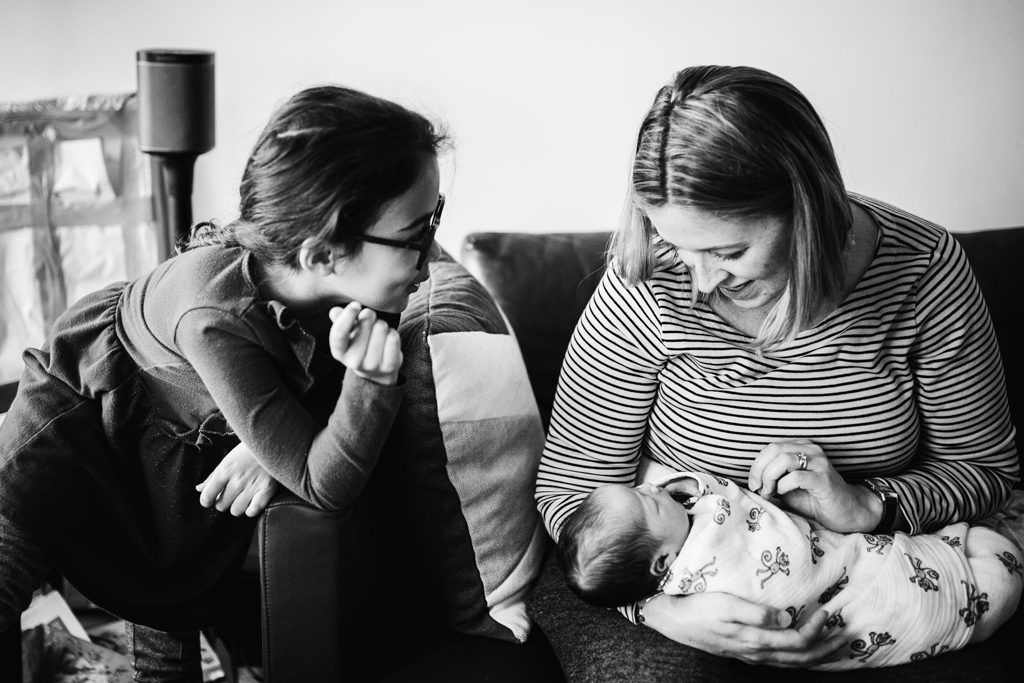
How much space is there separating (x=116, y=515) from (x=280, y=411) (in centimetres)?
36

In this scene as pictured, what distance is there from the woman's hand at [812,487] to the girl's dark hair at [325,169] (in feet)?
2.28

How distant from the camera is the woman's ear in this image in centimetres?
138

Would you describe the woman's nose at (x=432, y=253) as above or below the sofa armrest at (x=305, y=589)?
above

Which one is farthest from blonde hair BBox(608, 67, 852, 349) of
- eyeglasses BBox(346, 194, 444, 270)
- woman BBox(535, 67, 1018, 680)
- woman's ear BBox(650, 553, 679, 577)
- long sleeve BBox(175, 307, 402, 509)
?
long sleeve BBox(175, 307, 402, 509)

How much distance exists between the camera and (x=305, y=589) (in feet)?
4.41

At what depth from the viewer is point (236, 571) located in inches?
64.8

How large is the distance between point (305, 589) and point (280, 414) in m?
0.26

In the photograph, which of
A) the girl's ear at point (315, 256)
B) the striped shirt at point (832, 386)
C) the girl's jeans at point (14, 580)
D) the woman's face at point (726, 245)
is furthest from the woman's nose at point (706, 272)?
the girl's jeans at point (14, 580)

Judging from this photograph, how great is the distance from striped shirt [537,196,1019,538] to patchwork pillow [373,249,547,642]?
8cm

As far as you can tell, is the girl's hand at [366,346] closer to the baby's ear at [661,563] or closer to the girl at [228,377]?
the girl at [228,377]

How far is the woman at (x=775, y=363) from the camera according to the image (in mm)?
1297

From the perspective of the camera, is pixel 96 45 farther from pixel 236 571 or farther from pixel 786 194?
pixel 786 194

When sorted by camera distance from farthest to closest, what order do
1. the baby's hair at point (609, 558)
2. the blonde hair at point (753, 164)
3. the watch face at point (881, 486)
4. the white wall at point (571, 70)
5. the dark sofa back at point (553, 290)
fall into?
Result: the white wall at point (571, 70)
the dark sofa back at point (553, 290)
the watch face at point (881, 486)
the baby's hair at point (609, 558)
the blonde hair at point (753, 164)

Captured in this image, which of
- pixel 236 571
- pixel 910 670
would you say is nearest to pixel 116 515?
pixel 236 571
